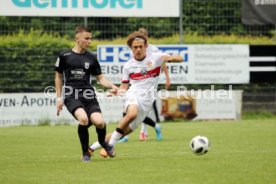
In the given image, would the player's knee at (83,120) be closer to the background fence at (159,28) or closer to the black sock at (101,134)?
the black sock at (101,134)

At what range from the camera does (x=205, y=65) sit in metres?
21.4

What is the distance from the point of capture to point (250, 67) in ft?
70.6

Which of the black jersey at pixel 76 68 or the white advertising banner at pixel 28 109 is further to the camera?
the white advertising banner at pixel 28 109

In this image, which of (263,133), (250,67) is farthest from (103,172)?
(250,67)

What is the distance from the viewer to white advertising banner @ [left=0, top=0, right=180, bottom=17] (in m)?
20.9

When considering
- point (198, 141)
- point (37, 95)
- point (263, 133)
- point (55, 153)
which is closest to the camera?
point (198, 141)

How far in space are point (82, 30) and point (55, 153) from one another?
2.30 m

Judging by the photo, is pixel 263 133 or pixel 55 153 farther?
pixel 263 133

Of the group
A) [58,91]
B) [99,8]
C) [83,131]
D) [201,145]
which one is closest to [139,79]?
[58,91]

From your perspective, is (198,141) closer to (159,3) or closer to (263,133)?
(263,133)

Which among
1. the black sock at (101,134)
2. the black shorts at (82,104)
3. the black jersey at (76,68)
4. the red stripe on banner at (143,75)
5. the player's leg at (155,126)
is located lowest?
the player's leg at (155,126)

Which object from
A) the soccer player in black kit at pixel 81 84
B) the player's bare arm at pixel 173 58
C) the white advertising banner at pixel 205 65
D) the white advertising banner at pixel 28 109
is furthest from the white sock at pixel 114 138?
the white advertising banner at pixel 205 65

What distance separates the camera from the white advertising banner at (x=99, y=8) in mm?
20922

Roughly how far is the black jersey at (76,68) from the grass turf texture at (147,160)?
1.11m
